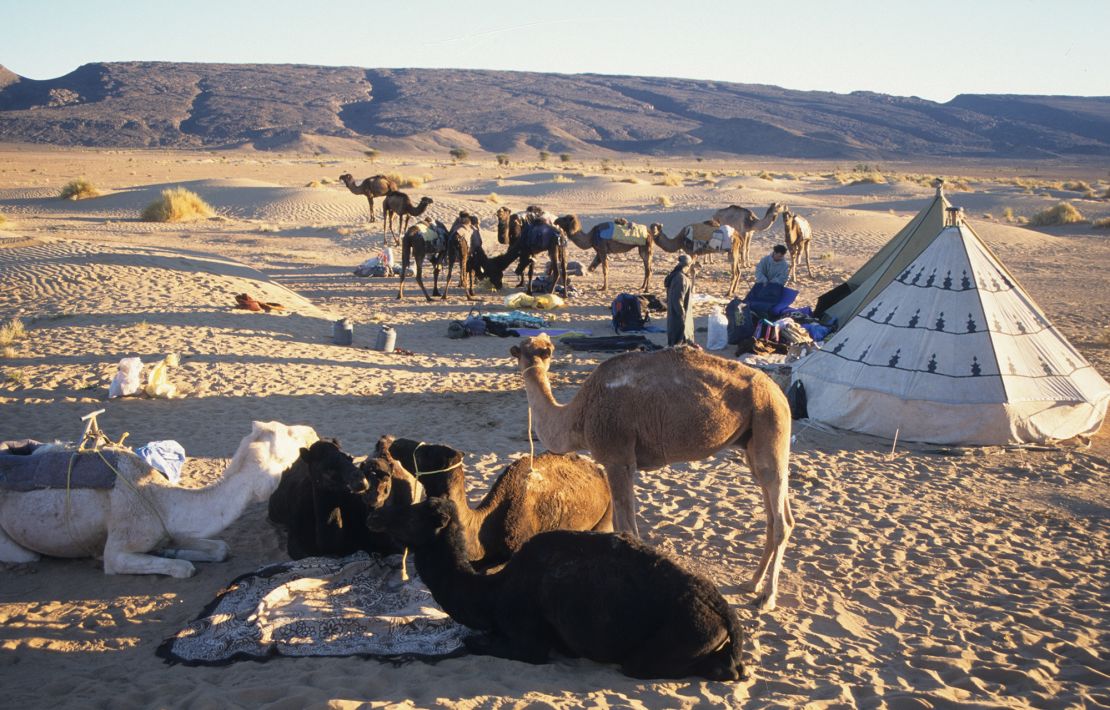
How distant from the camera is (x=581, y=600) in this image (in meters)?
4.60

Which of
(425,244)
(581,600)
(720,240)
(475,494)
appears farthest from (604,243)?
(581,600)

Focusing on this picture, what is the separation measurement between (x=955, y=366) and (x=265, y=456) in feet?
24.0

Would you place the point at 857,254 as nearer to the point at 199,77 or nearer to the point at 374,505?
the point at 374,505

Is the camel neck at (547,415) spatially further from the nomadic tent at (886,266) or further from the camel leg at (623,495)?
the nomadic tent at (886,266)

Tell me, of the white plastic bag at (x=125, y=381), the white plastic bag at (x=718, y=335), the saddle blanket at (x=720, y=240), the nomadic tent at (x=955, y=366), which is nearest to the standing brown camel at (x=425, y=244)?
the saddle blanket at (x=720, y=240)

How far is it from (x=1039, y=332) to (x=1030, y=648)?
580 centimetres

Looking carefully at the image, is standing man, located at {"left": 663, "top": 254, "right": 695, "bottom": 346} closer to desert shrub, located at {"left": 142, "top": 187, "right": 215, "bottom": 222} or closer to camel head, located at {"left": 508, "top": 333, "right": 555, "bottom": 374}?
camel head, located at {"left": 508, "top": 333, "right": 555, "bottom": 374}

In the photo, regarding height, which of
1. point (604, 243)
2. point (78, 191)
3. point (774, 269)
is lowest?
point (774, 269)

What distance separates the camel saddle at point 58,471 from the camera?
5.94m

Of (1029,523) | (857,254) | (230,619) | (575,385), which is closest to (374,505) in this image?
(230,619)

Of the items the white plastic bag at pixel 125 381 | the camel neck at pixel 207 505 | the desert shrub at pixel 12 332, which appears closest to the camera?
the camel neck at pixel 207 505

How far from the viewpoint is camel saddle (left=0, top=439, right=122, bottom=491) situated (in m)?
5.94

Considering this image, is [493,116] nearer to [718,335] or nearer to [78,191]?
[78,191]

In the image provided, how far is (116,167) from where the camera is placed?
185 feet
